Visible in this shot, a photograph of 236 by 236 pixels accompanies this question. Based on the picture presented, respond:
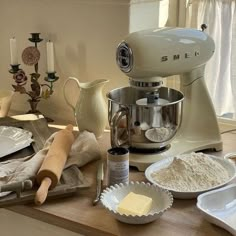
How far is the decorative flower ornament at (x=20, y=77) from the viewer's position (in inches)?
65.9

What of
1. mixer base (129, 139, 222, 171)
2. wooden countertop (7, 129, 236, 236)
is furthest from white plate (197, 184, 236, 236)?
mixer base (129, 139, 222, 171)

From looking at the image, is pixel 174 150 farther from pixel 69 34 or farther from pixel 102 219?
pixel 69 34

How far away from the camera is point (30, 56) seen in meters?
1.66

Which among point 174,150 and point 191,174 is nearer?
point 191,174

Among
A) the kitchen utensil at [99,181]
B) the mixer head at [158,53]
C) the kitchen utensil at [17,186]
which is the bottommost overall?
the kitchen utensil at [99,181]

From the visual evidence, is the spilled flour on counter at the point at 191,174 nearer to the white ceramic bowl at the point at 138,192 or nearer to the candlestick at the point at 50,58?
the white ceramic bowl at the point at 138,192

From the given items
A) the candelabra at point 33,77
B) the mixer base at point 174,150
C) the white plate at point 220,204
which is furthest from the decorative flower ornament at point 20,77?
the white plate at point 220,204

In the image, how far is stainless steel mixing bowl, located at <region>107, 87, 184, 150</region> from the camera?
1262 mm

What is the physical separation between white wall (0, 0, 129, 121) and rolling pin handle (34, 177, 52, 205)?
57 centimetres

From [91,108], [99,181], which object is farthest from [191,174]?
[91,108]

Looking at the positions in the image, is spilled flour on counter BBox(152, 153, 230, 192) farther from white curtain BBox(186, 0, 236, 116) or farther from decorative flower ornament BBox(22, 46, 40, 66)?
decorative flower ornament BBox(22, 46, 40, 66)

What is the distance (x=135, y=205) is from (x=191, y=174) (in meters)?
0.18

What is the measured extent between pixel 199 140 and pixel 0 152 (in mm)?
542

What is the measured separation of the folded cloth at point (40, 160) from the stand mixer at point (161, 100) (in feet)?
0.24
